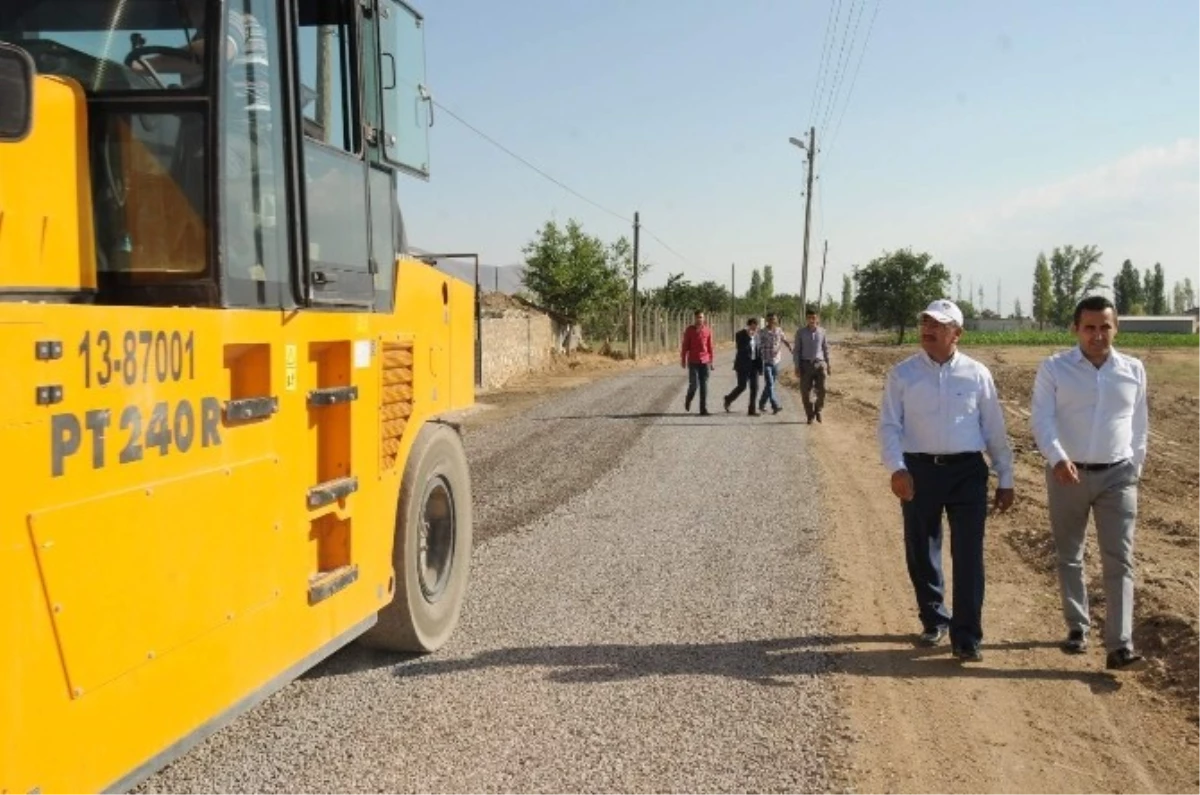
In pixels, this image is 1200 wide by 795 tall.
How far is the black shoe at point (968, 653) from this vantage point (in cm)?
551

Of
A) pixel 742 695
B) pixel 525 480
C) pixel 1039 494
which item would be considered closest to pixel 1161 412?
pixel 1039 494

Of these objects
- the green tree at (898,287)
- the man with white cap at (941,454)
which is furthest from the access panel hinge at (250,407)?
the green tree at (898,287)

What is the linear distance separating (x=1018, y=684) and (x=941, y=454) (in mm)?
1155

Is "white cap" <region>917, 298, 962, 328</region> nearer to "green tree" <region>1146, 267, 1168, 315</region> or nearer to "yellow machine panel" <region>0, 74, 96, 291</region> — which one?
"yellow machine panel" <region>0, 74, 96, 291</region>

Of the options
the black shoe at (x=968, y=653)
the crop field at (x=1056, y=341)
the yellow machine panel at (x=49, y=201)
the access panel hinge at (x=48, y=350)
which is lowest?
the crop field at (x=1056, y=341)

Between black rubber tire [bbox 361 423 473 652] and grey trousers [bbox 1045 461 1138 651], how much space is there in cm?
298

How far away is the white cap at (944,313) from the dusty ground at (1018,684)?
1.66 metres

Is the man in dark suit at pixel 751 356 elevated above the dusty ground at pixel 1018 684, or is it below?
above

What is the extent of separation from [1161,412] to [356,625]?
24619 millimetres

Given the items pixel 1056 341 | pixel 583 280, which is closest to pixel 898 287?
pixel 1056 341

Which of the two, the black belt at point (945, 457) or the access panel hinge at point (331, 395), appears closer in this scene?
the access panel hinge at point (331, 395)

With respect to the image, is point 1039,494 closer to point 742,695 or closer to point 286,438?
point 742,695

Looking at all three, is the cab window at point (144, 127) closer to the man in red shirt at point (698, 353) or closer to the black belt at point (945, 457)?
the black belt at point (945, 457)

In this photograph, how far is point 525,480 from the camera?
11.4m
